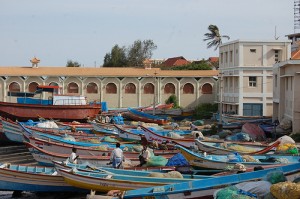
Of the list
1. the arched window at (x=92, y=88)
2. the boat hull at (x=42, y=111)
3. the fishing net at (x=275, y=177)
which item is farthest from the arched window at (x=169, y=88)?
the fishing net at (x=275, y=177)

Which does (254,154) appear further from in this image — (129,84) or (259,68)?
(129,84)

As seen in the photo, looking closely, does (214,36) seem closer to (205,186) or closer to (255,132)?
(255,132)

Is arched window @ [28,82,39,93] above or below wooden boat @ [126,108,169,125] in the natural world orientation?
above

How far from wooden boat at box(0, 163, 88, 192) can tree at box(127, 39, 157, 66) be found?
64325mm

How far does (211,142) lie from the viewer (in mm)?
23078

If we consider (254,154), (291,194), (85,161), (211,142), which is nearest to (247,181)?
(291,194)

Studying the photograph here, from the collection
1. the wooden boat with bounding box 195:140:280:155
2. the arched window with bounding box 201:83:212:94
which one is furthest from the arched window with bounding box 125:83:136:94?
the wooden boat with bounding box 195:140:280:155

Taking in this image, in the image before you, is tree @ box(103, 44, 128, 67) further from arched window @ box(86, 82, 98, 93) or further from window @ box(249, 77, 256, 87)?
window @ box(249, 77, 256, 87)

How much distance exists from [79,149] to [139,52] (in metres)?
62.7

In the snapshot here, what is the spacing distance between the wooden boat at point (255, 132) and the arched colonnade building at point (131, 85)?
68.8ft

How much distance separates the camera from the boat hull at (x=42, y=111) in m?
39.8

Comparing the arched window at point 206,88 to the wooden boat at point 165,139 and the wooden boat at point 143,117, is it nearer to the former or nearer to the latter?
the wooden boat at point 143,117

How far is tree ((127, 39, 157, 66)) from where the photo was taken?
8279 centimetres

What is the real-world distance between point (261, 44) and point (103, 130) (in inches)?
629
